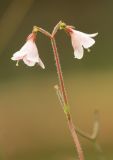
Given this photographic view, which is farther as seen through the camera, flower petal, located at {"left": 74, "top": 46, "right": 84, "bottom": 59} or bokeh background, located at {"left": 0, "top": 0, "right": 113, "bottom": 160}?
bokeh background, located at {"left": 0, "top": 0, "right": 113, "bottom": 160}

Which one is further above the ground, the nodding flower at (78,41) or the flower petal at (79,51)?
the nodding flower at (78,41)

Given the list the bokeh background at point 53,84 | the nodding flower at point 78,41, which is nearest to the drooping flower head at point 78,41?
the nodding flower at point 78,41

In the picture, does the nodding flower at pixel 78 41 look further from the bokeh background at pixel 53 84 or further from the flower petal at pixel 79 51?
the bokeh background at pixel 53 84

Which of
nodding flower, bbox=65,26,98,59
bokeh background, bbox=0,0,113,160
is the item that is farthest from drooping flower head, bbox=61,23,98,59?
bokeh background, bbox=0,0,113,160

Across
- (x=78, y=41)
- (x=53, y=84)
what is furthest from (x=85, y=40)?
(x=53, y=84)

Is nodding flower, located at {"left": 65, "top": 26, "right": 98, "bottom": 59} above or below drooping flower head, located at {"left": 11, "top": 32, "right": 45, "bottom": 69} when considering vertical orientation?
above

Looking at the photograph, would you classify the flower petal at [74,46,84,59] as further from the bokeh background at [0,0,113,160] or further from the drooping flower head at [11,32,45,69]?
the bokeh background at [0,0,113,160]

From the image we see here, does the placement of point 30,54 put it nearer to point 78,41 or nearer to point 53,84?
point 78,41

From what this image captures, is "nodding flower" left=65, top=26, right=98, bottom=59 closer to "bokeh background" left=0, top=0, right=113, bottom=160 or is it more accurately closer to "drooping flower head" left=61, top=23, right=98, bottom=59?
"drooping flower head" left=61, top=23, right=98, bottom=59

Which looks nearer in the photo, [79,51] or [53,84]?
[79,51]

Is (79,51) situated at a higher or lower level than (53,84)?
higher
